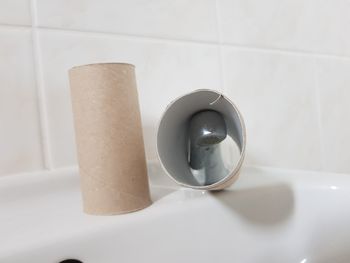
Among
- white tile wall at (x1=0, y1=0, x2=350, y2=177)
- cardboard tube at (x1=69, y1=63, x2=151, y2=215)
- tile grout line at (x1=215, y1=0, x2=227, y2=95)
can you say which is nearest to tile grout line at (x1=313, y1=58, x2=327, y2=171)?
white tile wall at (x1=0, y1=0, x2=350, y2=177)

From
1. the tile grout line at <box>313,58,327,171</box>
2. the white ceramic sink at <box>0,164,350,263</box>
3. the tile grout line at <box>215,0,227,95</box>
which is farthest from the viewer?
the tile grout line at <box>313,58,327,171</box>

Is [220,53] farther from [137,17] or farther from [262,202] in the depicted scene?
[262,202]

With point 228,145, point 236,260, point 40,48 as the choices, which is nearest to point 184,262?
point 236,260

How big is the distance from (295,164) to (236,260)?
0.29m

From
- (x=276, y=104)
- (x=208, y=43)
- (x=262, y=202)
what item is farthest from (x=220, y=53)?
(x=262, y=202)

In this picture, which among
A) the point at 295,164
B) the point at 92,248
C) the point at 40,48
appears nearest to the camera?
the point at 92,248

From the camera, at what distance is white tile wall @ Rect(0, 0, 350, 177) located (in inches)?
16.6

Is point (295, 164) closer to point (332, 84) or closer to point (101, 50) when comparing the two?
point (332, 84)

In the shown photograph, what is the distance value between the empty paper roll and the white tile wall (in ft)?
0.25

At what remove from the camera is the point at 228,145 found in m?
0.47

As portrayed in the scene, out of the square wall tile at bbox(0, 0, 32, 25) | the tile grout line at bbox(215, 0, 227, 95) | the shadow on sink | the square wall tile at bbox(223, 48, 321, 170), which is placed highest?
the square wall tile at bbox(0, 0, 32, 25)

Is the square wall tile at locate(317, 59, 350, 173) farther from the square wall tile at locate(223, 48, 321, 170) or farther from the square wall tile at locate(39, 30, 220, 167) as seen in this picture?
the square wall tile at locate(39, 30, 220, 167)

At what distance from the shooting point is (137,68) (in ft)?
1.63

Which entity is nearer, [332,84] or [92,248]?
[92,248]
